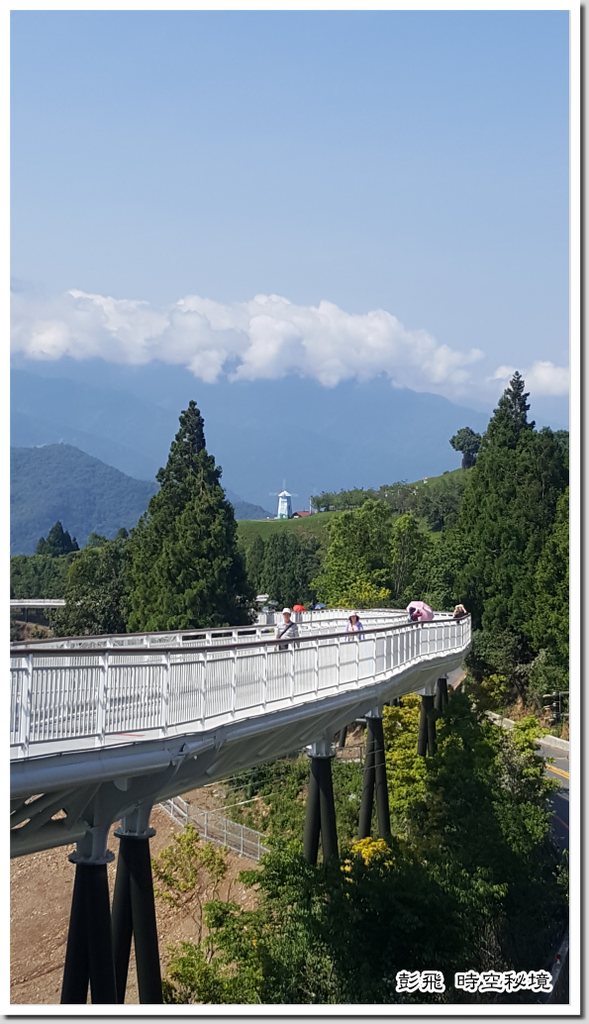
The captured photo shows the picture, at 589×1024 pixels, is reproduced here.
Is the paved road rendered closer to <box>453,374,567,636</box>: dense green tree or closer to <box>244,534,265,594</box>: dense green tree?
<box>453,374,567,636</box>: dense green tree

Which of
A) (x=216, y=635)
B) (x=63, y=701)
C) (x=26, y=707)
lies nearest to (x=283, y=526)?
(x=216, y=635)

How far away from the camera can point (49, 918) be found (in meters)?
31.0

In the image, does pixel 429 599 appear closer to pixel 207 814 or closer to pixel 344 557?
pixel 344 557

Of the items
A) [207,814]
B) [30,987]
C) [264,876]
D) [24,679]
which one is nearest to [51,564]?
[207,814]

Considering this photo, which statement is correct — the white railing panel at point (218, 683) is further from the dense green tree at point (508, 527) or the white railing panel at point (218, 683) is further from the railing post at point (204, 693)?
the dense green tree at point (508, 527)

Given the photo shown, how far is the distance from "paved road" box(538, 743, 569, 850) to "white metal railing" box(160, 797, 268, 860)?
894 centimetres

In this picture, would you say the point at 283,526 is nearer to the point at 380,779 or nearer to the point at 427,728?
the point at 427,728

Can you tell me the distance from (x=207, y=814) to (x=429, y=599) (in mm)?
23756

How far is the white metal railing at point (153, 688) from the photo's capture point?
9.95m

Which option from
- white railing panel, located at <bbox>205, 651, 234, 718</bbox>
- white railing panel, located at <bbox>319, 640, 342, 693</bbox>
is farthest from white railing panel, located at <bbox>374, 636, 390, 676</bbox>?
white railing panel, located at <bbox>205, 651, 234, 718</bbox>

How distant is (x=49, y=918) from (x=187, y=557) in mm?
26089

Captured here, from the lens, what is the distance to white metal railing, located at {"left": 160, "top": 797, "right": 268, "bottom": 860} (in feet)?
109

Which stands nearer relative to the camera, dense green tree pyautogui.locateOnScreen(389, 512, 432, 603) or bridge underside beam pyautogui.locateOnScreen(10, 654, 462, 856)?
bridge underside beam pyautogui.locateOnScreen(10, 654, 462, 856)
